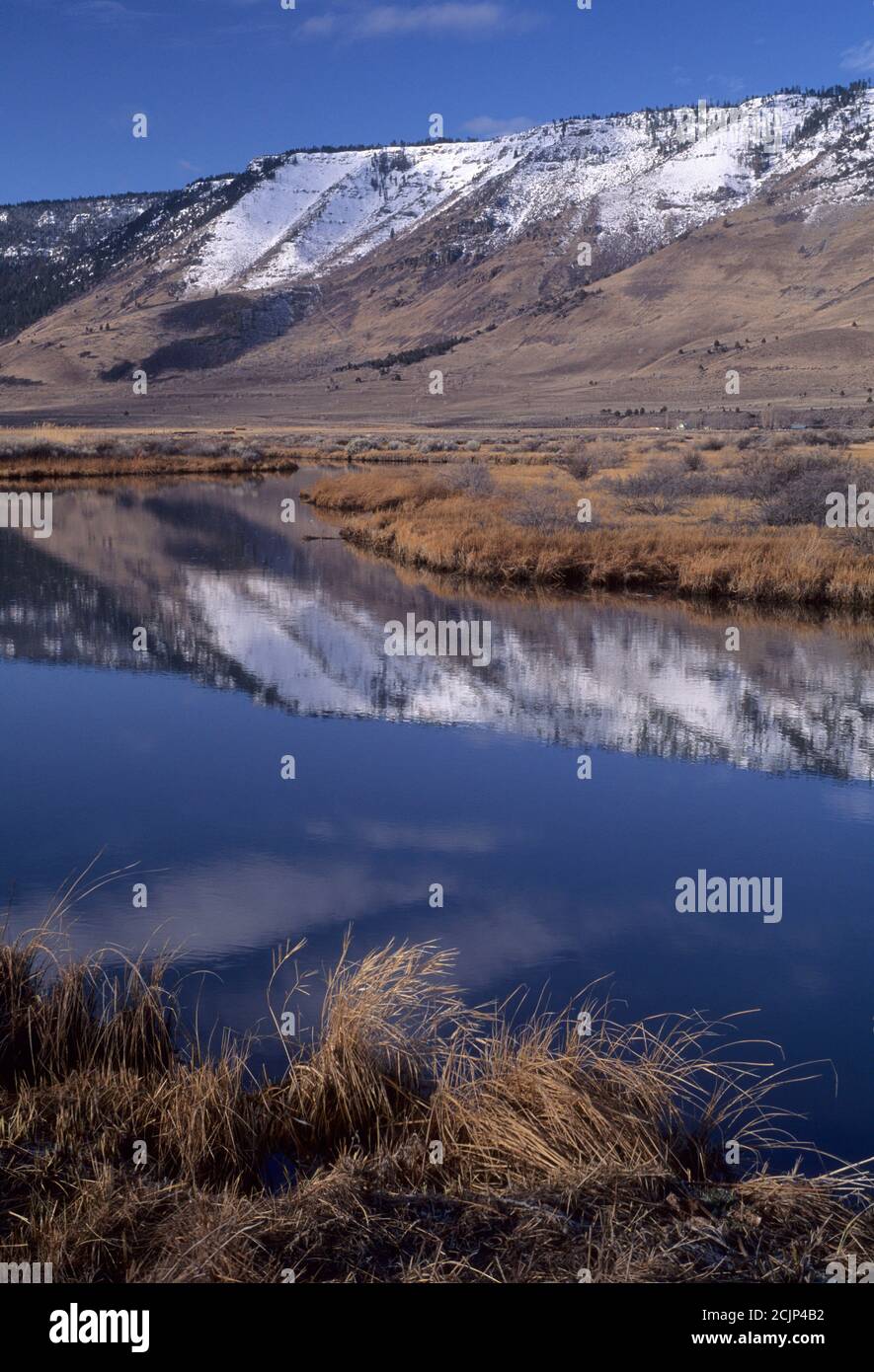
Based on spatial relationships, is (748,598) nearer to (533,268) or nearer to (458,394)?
(458,394)

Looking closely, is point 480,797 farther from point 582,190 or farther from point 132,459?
point 582,190

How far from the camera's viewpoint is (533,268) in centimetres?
14238

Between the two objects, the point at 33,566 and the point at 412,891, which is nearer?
the point at 412,891

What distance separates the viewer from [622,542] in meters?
21.0

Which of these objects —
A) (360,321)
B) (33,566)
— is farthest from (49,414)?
(33,566)

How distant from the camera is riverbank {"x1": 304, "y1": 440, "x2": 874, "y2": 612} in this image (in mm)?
19125

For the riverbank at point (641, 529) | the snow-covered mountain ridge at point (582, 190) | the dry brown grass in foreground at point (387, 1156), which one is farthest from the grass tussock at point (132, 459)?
the snow-covered mountain ridge at point (582, 190)

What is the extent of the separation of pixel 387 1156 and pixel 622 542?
17.2m

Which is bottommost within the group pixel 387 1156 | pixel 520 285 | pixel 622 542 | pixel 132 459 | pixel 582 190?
pixel 387 1156

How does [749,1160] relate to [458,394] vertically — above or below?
below

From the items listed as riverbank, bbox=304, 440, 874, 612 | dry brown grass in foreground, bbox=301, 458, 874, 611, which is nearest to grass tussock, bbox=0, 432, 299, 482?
riverbank, bbox=304, 440, 874, 612

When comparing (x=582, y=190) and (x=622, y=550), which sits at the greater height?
(x=582, y=190)

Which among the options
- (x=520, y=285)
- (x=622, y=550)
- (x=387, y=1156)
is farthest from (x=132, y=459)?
(x=520, y=285)
